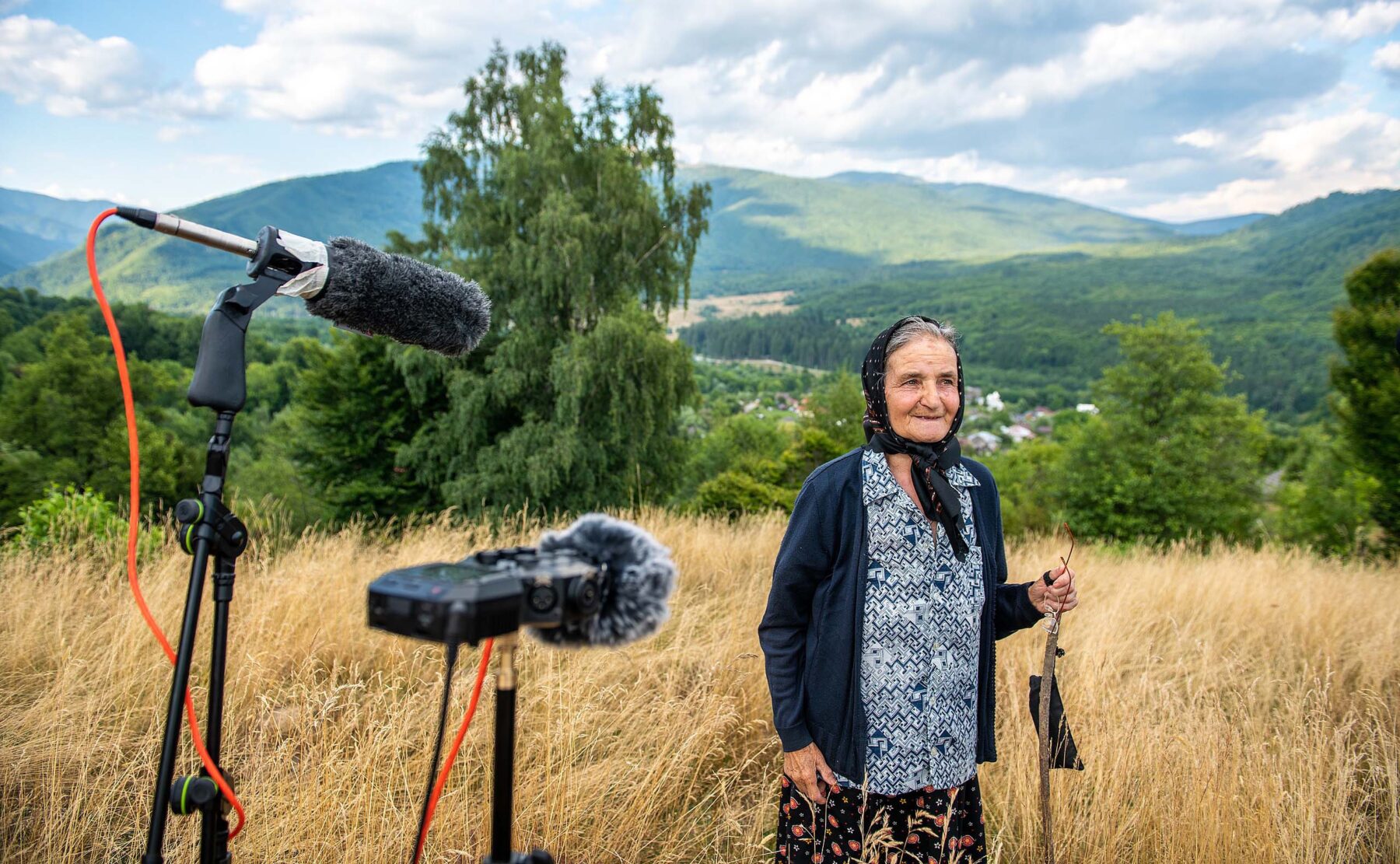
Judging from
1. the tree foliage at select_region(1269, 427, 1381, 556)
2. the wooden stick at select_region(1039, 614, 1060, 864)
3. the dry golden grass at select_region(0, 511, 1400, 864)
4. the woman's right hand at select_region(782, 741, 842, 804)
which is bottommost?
the tree foliage at select_region(1269, 427, 1381, 556)

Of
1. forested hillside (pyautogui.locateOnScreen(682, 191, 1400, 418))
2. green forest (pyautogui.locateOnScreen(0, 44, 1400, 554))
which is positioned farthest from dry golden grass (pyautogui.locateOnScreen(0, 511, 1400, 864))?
forested hillside (pyautogui.locateOnScreen(682, 191, 1400, 418))

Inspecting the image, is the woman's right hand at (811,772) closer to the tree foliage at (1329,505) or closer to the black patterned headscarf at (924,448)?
the black patterned headscarf at (924,448)

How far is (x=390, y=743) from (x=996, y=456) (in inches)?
1880

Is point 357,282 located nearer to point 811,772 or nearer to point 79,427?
point 811,772

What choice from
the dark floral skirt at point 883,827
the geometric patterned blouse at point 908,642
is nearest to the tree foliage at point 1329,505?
the dark floral skirt at point 883,827

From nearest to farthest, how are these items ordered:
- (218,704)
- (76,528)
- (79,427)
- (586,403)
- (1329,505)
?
1. (218,704)
2. (76,528)
3. (586,403)
4. (1329,505)
5. (79,427)

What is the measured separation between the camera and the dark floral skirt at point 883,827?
1958mm

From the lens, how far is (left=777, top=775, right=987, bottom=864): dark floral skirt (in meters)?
1.96

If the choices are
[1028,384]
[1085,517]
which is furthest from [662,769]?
[1028,384]

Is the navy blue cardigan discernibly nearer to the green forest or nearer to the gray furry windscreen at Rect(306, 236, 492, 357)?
the gray furry windscreen at Rect(306, 236, 492, 357)

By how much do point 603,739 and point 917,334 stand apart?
2.20 m

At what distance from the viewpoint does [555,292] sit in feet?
55.4

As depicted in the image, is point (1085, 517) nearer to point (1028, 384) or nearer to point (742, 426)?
point (742, 426)

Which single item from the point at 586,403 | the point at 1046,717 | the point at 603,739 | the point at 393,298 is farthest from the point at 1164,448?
the point at 393,298
